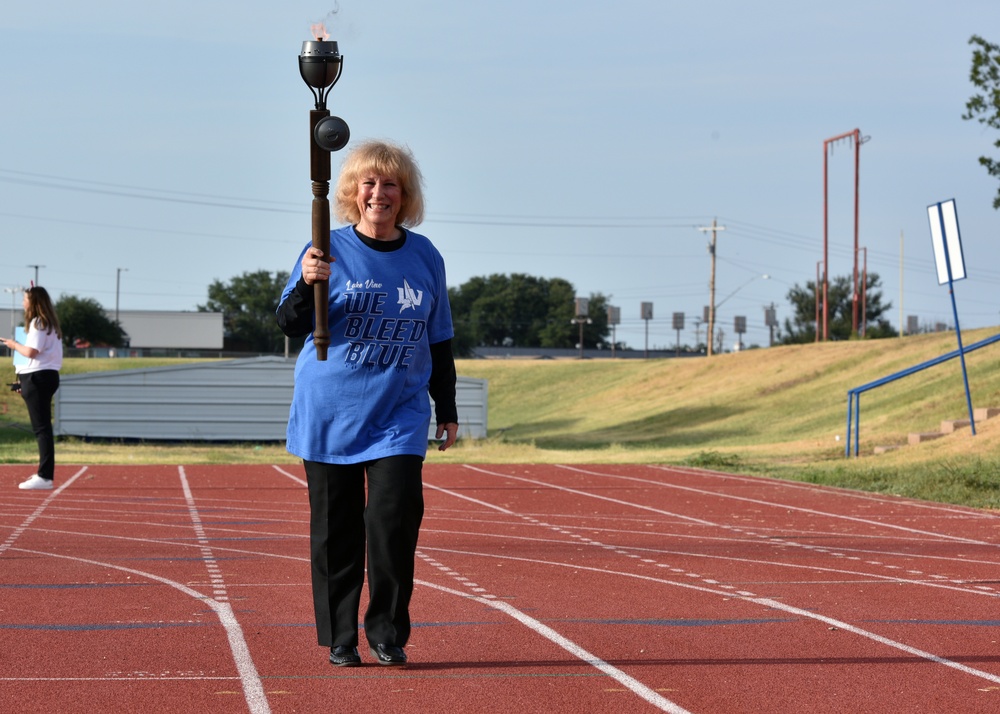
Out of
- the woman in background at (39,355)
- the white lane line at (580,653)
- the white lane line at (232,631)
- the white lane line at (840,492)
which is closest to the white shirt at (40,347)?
the woman in background at (39,355)

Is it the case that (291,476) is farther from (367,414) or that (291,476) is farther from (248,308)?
(248,308)

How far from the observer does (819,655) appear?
18.5ft

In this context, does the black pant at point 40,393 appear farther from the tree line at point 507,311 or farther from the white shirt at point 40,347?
the tree line at point 507,311

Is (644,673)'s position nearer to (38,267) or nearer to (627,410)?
(627,410)

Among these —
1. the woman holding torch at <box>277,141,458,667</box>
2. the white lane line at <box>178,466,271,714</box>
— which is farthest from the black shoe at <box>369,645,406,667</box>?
the white lane line at <box>178,466,271,714</box>

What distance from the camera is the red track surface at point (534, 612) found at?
487cm

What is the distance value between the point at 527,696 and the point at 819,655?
1.46 metres

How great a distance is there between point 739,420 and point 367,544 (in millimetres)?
34530

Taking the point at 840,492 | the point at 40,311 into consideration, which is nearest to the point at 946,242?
the point at 840,492

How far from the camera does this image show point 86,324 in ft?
337

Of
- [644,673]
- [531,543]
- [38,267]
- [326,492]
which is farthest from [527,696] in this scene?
[38,267]

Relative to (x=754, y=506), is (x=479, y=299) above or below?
above

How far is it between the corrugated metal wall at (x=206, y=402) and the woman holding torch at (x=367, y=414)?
28.2m

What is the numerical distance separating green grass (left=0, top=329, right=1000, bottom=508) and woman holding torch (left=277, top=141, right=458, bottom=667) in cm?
979
